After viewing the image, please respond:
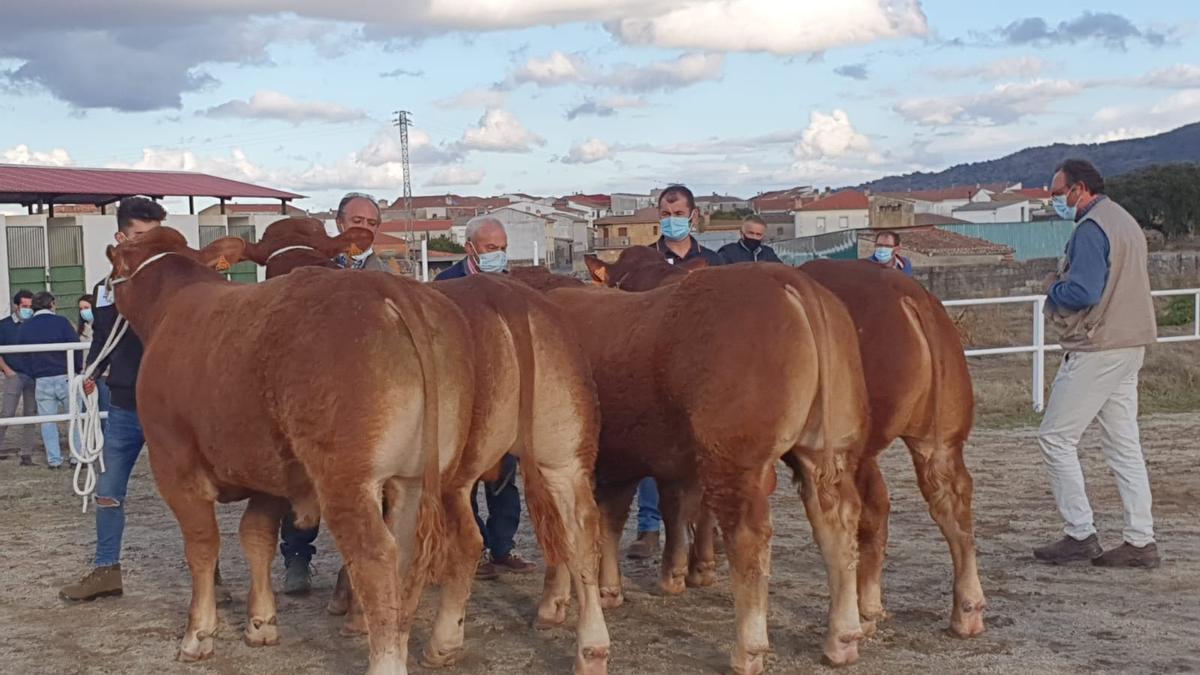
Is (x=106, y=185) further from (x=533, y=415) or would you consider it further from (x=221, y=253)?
(x=533, y=415)

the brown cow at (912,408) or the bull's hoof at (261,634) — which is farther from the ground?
the brown cow at (912,408)

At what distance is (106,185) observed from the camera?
134ft

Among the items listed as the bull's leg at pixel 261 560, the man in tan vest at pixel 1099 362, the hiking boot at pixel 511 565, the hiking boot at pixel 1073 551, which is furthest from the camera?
the hiking boot at pixel 511 565

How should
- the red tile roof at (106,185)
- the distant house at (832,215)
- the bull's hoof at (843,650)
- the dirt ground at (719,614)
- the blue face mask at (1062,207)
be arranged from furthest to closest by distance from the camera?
the distant house at (832,215), the red tile roof at (106,185), the blue face mask at (1062,207), the dirt ground at (719,614), the bull's hoof at (843,650)

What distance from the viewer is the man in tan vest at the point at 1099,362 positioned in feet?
21.2

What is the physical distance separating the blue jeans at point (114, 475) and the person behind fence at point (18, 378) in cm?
599

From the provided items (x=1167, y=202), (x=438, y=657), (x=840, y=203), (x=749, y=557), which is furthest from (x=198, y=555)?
(x=840, y=203)

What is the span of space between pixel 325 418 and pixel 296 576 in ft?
8.06

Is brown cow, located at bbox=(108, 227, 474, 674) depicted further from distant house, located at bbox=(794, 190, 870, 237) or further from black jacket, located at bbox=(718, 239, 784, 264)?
distant house, located at bbox=(794, 190, 870, 237)

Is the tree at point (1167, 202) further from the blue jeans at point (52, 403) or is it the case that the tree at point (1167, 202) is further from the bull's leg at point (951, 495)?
the bull's leg at point (951, 495)

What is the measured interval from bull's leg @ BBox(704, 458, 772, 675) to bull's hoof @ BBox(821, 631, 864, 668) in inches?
13.8

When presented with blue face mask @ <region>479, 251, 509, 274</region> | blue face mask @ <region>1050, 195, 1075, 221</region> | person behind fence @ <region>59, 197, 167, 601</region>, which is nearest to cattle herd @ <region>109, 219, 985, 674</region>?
person behind fence @ <region>59, 197, 167, 601</region>

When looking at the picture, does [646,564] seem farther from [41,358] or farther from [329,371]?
[41,358]

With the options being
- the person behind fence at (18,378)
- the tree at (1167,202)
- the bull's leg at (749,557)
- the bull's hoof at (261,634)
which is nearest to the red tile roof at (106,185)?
the person behind fence at (18,378)
